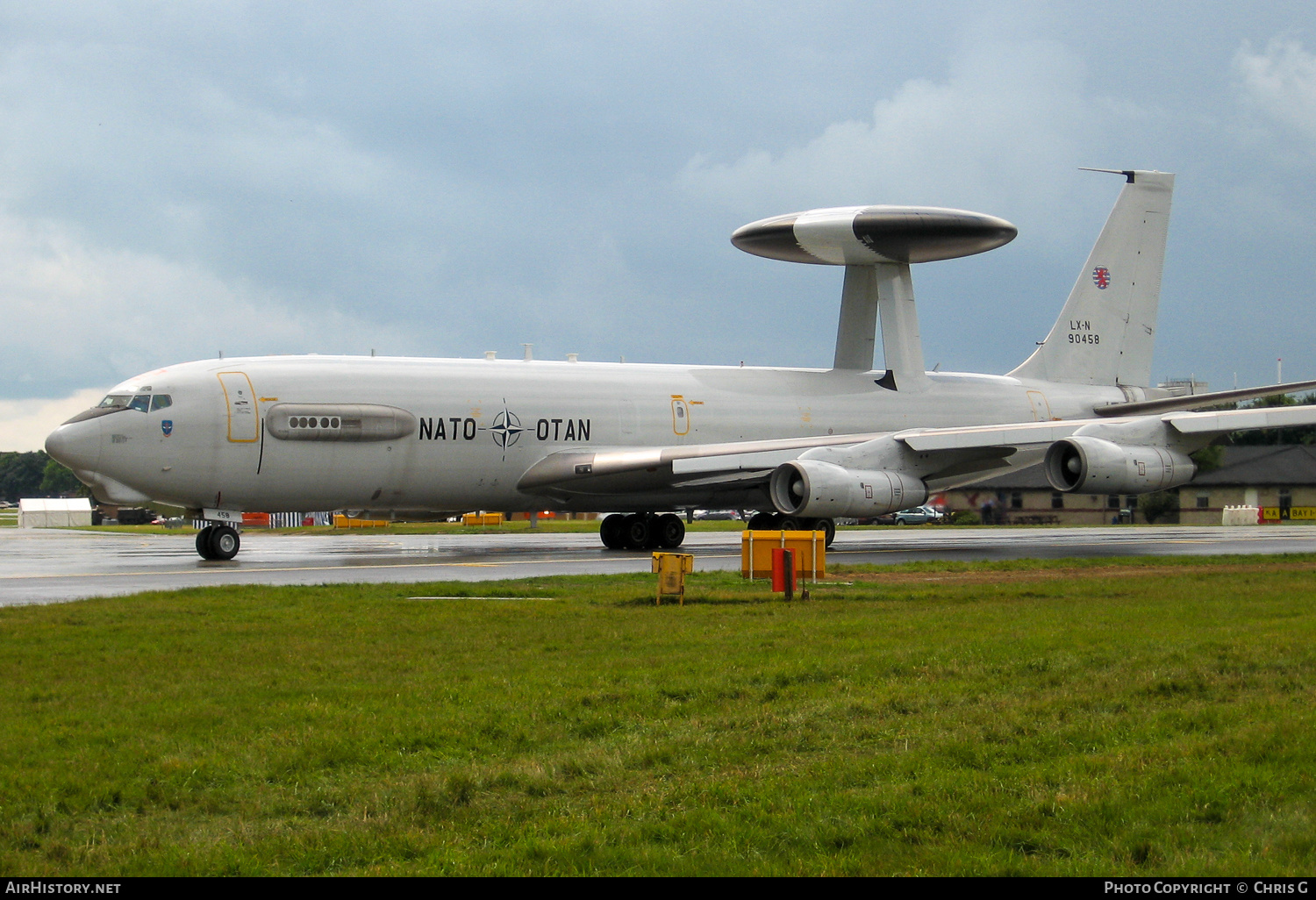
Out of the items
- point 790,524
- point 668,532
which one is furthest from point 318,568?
point 790,524

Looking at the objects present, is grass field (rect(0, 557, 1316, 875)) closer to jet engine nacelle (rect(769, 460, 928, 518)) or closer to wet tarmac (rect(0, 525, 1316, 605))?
wet tarmac (rect(0, 525, 1316, 605))

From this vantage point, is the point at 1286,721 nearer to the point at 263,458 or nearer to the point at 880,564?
the point at 880,564

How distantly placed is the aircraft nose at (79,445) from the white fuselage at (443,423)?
2 centimetres

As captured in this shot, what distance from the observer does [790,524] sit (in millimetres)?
29297

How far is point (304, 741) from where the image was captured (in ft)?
21.5

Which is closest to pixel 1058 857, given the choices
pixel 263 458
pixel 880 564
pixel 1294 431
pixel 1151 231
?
pixel 880 564

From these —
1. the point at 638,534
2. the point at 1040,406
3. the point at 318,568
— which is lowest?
the point at 318,568

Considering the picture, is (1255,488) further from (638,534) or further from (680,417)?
(638,534)

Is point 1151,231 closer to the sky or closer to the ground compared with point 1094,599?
closer to the sky

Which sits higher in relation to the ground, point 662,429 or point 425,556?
point 662,429

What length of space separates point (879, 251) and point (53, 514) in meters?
57.0

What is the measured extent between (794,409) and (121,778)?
2511cm

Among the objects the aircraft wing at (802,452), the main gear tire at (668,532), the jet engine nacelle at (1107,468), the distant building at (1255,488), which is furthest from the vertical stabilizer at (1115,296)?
the distant building at (1255,488)

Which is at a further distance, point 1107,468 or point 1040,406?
point 1040,406
